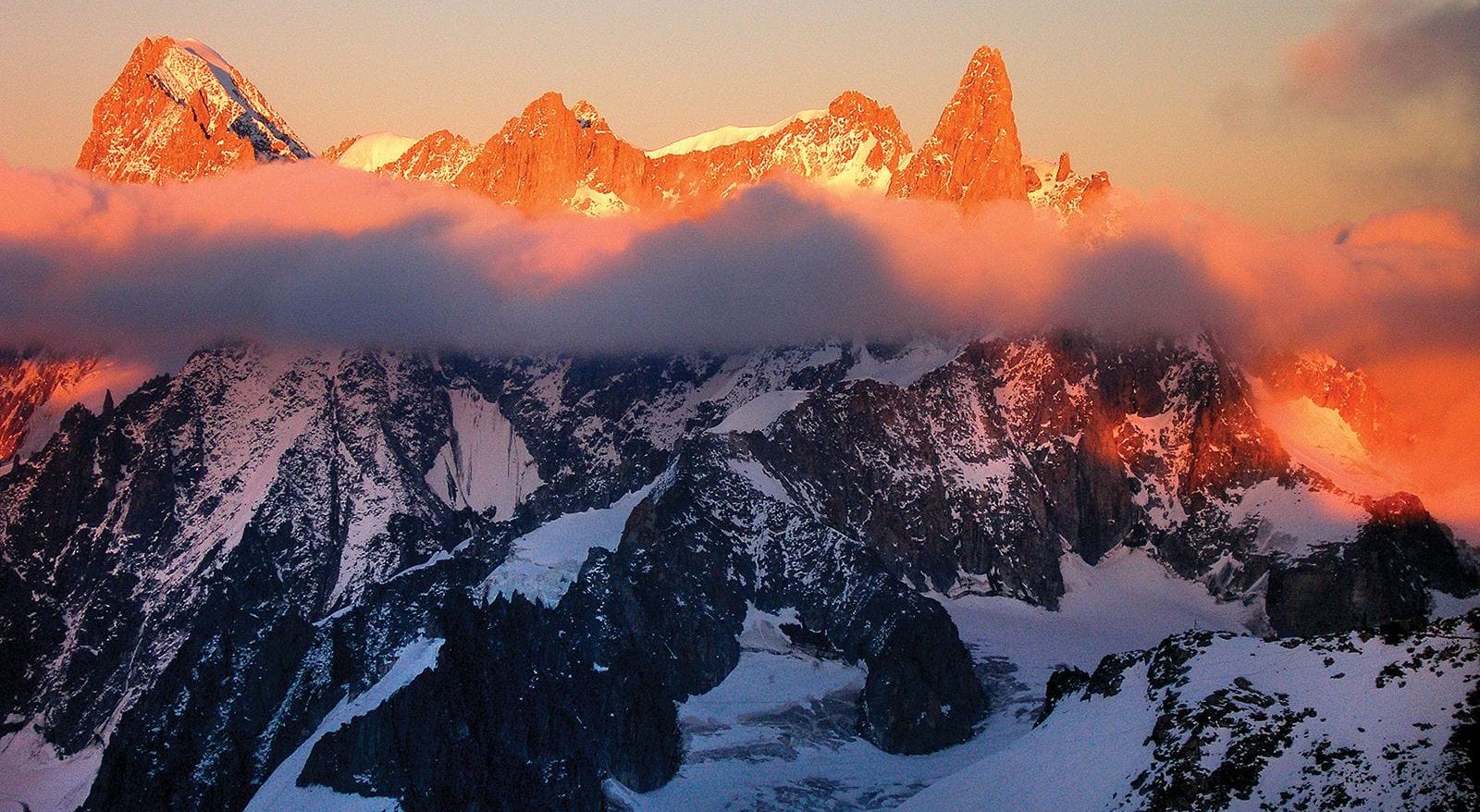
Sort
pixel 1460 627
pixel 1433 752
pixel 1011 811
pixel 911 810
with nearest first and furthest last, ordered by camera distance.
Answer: pixel 1433 752 < pixel 1460 627 < pixel 1011 811 < pixel 911 810

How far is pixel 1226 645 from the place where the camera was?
16575 centimetres

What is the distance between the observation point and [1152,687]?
166 meters

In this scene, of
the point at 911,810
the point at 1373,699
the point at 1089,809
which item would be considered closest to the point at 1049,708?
the point at 911,810

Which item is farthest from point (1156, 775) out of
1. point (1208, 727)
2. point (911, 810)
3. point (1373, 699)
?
point (911, 810)

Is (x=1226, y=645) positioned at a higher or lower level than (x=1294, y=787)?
higher

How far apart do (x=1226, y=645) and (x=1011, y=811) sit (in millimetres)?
16819

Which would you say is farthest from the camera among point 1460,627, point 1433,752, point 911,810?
point 911,810

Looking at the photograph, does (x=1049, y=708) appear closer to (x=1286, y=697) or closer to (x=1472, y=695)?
(x=1286, y=697)

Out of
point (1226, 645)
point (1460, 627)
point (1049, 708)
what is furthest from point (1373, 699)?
point (1049, 708)

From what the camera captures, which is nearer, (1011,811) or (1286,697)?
(1286,697)

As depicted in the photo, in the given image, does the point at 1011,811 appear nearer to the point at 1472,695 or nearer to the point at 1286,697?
the point at 1286,697

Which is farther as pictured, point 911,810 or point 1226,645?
point 911,810

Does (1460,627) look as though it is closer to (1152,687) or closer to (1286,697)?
(1286,697)

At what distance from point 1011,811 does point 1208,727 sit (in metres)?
16.6
